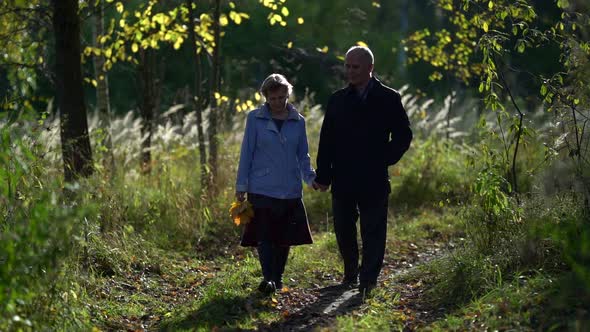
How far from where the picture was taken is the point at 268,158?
8.19 meters

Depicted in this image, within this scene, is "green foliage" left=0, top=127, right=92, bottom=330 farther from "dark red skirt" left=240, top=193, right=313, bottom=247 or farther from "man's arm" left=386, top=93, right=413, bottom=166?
"man's arm" left=386, top=93, right=413, bottom=166

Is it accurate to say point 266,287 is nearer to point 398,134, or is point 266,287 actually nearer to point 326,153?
point 326,153

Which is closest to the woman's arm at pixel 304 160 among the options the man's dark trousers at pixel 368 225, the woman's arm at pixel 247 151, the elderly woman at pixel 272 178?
the elderly woman at pixel 272 178

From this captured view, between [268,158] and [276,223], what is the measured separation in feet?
1.92

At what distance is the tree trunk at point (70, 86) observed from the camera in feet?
33.5

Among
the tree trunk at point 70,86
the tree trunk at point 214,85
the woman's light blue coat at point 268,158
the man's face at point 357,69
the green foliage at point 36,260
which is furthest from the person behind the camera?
the tree trunk at point 214,85

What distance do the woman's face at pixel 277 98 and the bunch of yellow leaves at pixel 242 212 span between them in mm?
879

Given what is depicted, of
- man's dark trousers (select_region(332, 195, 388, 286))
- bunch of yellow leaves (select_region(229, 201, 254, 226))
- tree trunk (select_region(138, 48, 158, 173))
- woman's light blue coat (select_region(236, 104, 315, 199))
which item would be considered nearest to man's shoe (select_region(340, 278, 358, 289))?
man's dark trousers (select_region(332, 195, 388, 286))

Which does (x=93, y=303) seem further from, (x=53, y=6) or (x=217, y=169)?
(x=217, y=169)

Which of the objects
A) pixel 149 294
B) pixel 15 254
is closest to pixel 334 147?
pixel 149 294

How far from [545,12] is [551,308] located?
82.7 feet

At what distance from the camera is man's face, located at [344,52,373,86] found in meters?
7.95

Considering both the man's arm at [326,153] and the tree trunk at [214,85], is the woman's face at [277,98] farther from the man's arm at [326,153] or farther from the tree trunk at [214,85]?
the tree trunk at [214,85]

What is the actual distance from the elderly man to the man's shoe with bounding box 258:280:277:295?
779 mm
